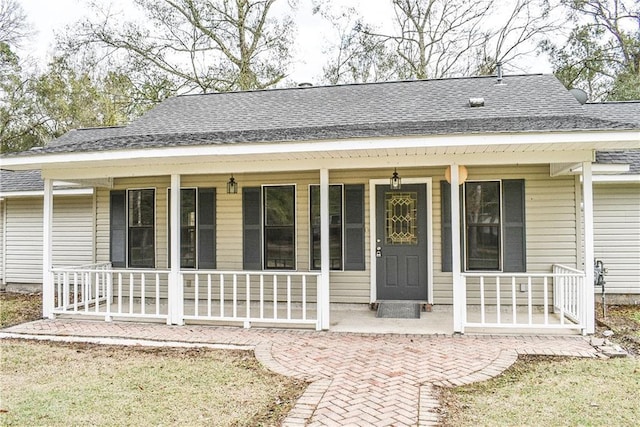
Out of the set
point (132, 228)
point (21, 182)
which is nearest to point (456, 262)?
point (132, 228)

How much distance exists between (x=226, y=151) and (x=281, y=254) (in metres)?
2.46

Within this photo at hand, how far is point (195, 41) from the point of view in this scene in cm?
1858

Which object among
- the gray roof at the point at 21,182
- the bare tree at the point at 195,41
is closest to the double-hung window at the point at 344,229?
the gray roof at the point at 21,182

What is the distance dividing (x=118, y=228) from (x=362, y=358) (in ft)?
18.9

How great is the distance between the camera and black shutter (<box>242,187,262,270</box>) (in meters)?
7.87

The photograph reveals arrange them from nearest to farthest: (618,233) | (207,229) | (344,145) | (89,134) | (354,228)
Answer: (344,145)
(354,228)
(207,229)
(618,233)
(89,134)

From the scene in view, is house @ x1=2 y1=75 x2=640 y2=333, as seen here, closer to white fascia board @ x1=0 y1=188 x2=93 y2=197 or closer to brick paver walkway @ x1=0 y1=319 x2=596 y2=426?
brick paver walkway @ x1=0 y1=319 x2=596 y2=426

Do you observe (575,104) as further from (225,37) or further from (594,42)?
(225,37)

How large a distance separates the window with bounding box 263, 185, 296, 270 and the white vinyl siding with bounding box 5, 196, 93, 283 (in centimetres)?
484

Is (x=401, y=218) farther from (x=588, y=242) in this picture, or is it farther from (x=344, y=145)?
(x=588, y=242)

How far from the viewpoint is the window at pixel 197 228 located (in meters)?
8.07

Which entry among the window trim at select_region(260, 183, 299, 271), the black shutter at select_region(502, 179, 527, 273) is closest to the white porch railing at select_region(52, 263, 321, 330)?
the window trim at select_region(260, 183, 299, 271)

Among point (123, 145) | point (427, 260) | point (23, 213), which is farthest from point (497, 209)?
point (23, 213)

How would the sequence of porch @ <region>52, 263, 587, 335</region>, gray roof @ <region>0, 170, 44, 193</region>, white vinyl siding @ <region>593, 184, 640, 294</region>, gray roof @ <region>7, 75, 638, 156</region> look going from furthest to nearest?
gray roof @ <region>0, 170, 44, 193</region>
white vinyl siding @ <region>593, 184, 640, 294</region>
porch @ <region>52, 263, 587, 335</region>
gray roof @ <region>7, 75, 638, 156</region>
